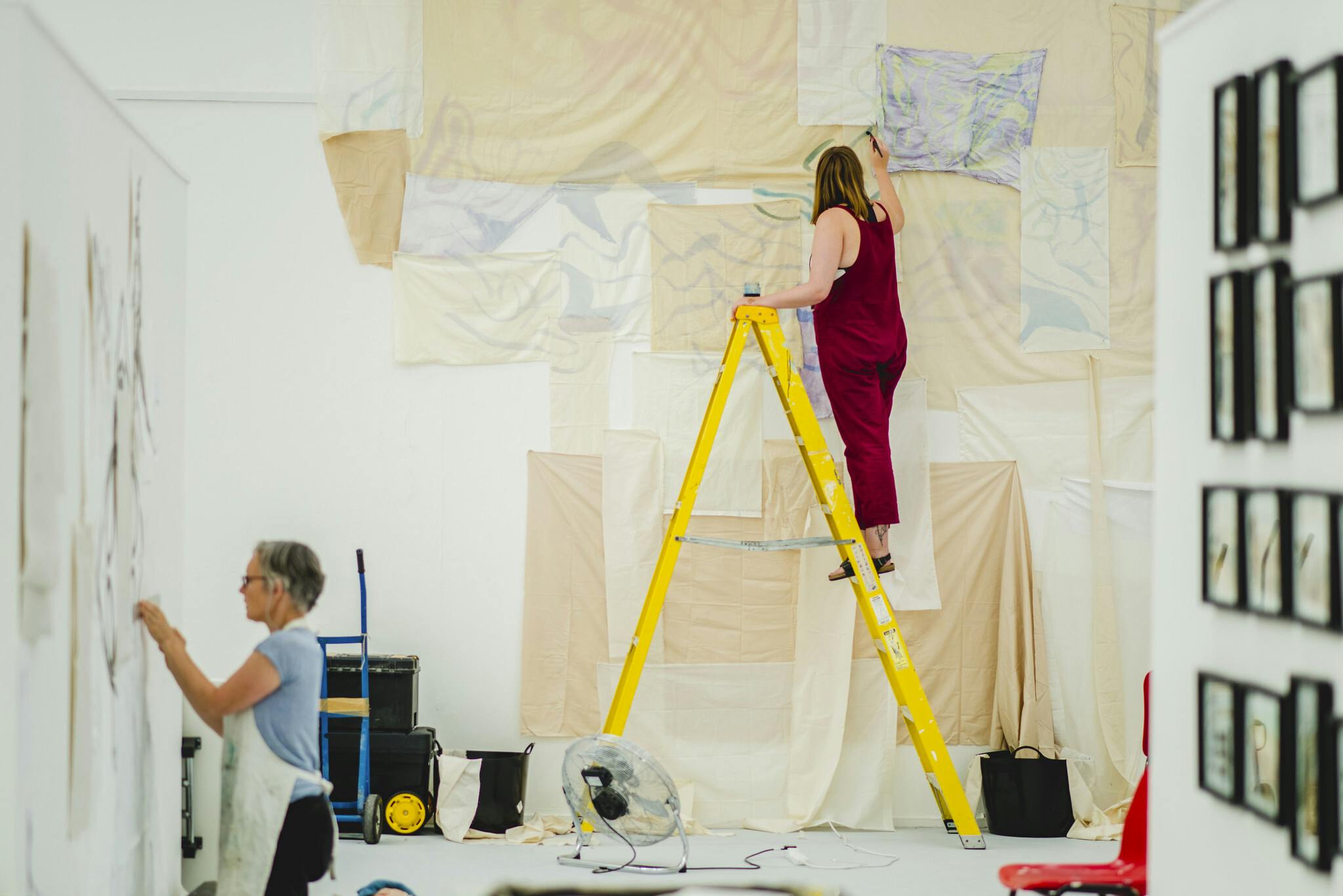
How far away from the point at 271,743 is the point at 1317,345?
7.23 ft

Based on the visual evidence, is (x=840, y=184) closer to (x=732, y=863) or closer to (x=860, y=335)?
(x=860, y=335)

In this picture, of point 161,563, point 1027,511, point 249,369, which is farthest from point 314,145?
point 1027,511

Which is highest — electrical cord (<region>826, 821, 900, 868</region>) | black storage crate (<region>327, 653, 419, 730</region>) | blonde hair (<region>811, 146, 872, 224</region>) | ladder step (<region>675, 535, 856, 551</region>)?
blonde hair (<region>811, 146, 872, 224</region>)

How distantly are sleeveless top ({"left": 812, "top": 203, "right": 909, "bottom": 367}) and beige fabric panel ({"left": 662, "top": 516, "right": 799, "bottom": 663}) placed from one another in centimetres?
83

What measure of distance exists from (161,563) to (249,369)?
1698mm

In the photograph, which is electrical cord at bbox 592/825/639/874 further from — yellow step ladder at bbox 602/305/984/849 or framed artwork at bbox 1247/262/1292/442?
framed artwork at bbox 1247/262/1292/442

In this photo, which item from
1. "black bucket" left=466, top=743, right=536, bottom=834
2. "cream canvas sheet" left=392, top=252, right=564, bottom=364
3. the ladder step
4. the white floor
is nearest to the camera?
the white floor

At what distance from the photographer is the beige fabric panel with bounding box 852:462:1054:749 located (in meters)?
4.53

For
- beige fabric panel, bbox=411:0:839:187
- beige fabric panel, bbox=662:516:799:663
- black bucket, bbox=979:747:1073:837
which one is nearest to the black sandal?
beige fabric panel, bbox=662:516:799:663

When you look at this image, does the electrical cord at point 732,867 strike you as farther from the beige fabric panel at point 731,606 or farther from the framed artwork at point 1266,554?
the framed artwork at point 1266,554

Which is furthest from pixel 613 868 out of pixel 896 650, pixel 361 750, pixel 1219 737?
pixel 1219 737

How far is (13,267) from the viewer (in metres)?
2.04

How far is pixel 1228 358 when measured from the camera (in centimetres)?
212

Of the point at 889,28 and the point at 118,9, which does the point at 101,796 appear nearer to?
the point at 118,9
